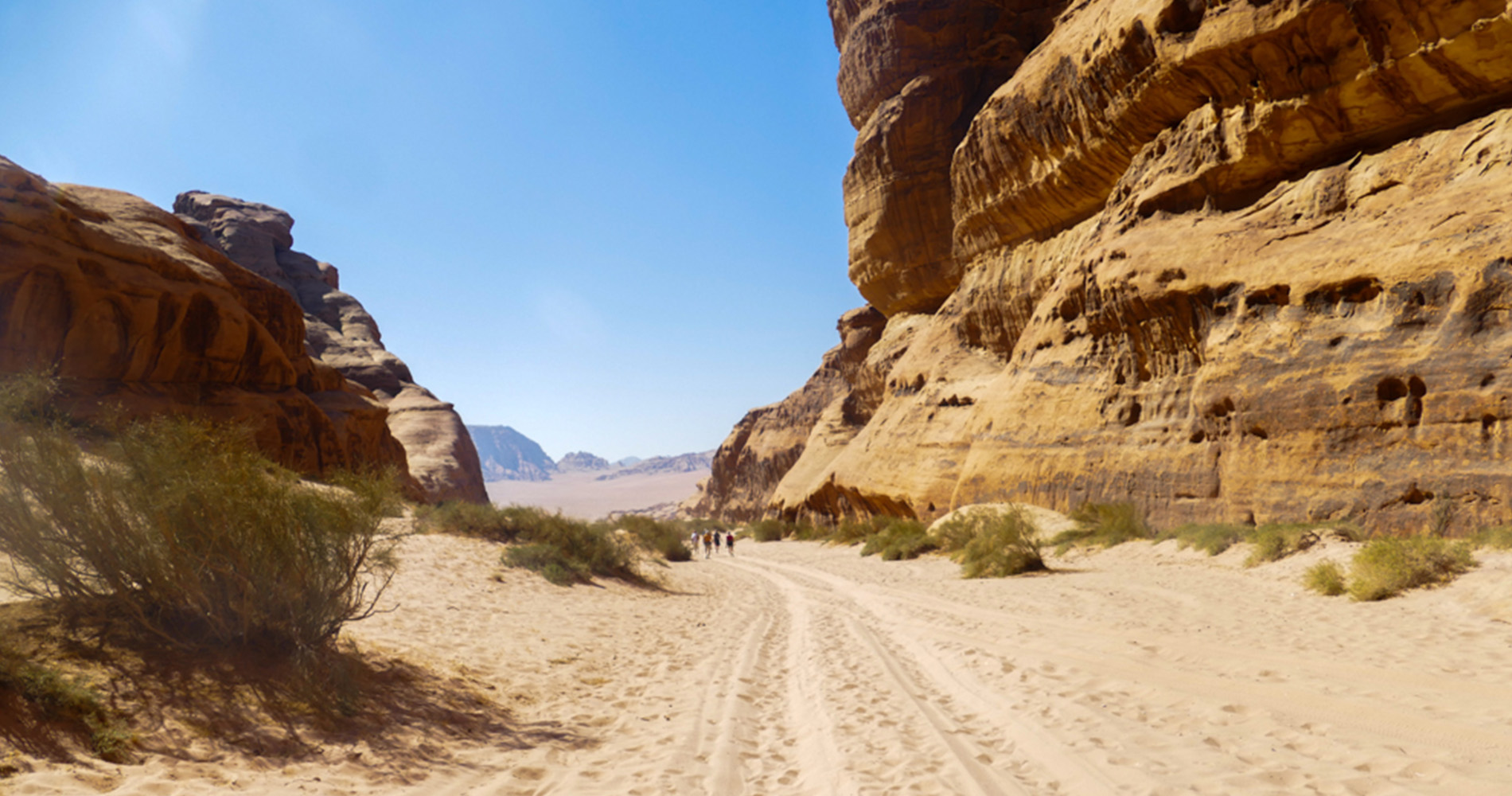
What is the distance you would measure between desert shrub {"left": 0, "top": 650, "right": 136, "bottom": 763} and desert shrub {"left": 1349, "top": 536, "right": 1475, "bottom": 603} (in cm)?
1142

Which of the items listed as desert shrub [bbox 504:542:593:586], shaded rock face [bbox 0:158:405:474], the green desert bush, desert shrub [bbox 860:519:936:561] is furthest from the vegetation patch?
desert shrub [bbox 860:519:936:561]

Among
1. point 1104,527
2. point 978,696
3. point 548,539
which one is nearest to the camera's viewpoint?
point 978,696

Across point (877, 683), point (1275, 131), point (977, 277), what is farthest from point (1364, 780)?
point (977, 277)

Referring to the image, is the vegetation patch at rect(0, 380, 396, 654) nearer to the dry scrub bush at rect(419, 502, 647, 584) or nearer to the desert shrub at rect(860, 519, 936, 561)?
the dry scrub bush at rect(419, 502, 647, 584)

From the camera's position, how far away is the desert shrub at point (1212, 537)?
477 inches

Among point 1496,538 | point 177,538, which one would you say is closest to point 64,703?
point 177,538

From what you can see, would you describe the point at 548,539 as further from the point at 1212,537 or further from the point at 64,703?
the point at 1212,537

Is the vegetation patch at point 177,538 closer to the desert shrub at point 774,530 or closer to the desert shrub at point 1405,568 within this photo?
the desert shrub at point 1405,568

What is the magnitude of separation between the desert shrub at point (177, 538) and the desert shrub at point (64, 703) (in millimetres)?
927

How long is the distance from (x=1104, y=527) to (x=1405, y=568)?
6961 millimetres

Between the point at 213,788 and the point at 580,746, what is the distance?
2167mm

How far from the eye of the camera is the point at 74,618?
489 cm

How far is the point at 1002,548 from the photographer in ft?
47.0

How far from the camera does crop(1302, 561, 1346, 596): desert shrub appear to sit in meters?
8.64
